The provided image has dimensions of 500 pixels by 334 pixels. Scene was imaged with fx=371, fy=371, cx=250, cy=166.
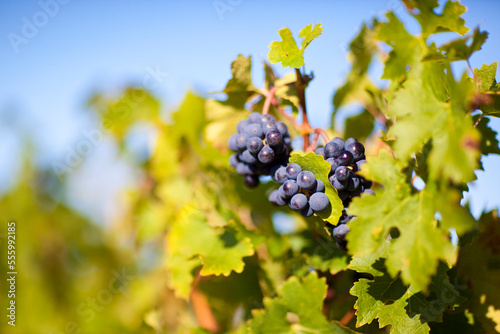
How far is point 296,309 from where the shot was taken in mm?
1188

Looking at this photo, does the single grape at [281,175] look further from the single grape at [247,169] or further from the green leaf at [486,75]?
the green leaf at [486,75]

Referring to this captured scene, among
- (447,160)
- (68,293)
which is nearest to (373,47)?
(447,160)

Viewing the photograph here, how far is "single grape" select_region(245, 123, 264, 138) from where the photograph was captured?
1.22 metres

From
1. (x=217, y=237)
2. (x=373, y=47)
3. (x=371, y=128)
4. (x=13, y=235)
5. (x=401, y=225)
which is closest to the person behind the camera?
(x=401, y=225)

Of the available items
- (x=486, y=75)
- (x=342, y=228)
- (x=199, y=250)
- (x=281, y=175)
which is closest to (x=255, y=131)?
(x=281, y=175)

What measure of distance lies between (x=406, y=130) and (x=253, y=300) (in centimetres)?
102

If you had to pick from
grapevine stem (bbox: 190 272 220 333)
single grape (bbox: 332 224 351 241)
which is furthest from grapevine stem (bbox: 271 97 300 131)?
grapevine stem (bbox: 190 272 220 333)

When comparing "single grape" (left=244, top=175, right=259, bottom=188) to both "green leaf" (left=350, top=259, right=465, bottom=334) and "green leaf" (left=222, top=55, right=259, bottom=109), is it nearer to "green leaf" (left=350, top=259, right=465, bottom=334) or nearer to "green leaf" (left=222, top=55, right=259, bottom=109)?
"green leaf" (left=222, top=55, right=259, bottom=109)

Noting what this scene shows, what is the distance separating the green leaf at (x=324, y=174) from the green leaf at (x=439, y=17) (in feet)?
1.45

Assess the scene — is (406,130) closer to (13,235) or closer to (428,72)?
(428,72)

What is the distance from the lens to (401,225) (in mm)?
906

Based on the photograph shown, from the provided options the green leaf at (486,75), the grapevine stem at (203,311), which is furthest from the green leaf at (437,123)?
the grapevine stem at (203,311)

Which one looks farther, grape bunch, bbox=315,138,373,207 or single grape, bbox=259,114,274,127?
single grape, bbox=259,114,274,127

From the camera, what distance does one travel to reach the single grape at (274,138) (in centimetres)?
117
